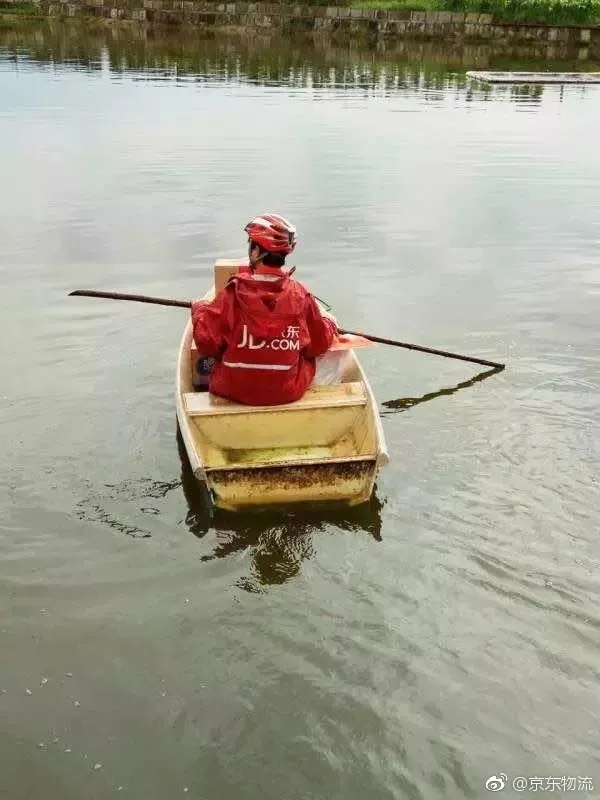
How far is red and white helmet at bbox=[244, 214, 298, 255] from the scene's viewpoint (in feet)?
17.6

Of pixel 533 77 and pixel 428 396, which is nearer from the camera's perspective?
pixel 428 396

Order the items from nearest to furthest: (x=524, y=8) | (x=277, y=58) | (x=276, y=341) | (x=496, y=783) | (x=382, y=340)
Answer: (x=496, y=783) < (x=276, y=341) < (x=382, y=340) < (x=277, y=58) < (x=524, y=8)

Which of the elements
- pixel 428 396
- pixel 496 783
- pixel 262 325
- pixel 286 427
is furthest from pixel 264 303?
pixel 496 783

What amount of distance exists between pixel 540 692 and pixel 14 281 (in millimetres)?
9159

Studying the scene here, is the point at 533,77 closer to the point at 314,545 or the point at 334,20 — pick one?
the point at 334,20

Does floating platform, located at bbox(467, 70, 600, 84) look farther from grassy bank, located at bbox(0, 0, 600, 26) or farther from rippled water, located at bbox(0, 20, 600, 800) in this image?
rippled water, located at bbox(0, 20, 600, 800)

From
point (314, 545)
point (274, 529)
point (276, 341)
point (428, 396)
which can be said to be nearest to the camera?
point (314, 545)

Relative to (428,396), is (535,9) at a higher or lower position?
higher

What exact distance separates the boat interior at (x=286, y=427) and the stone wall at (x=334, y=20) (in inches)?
1961

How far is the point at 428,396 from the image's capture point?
792 cm

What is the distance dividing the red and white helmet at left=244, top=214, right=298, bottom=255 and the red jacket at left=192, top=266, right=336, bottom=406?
0.57 ft

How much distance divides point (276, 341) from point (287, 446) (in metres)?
0.91

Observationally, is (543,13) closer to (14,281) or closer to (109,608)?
(14,281)

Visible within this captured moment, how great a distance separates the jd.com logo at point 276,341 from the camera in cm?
560
